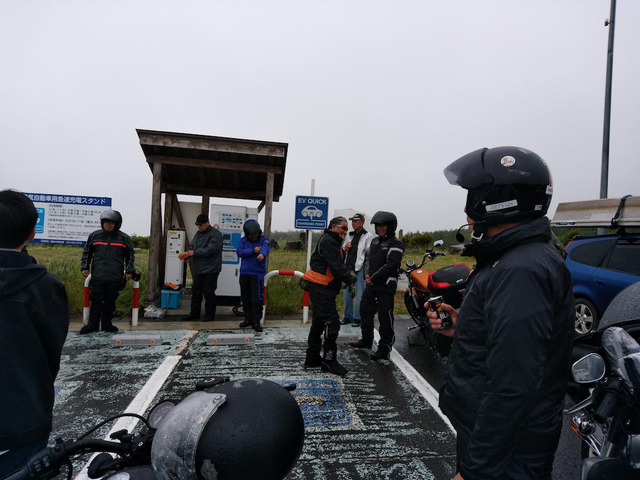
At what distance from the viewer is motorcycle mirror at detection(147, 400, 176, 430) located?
132 cm

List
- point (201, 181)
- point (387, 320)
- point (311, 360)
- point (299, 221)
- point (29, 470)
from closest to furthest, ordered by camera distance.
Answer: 1. point (29, 470)
2. point (311, 360)
3. point (387, 320)
4. point (299, 221)
5. point (201, 181)

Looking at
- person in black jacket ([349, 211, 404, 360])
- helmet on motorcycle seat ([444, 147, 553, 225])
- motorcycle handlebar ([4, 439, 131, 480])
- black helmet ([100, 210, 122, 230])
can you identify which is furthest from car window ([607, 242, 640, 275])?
black helmet ([100, 210, 122, 230])

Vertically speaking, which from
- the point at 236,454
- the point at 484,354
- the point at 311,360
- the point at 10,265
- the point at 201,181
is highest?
the point at 201,181

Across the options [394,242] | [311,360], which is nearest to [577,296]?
[394,242]

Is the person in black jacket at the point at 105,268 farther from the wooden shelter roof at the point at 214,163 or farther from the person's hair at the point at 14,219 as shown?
the person's hair at the point at 14,219

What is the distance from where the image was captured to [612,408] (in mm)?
1657

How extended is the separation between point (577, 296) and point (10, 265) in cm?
842

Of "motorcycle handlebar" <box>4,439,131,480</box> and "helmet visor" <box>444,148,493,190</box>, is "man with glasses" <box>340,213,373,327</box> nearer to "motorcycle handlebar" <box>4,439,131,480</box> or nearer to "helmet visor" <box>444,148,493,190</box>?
"helmet visor" <box>444,148,493,190</box>

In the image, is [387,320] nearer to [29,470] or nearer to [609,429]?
[609,429]

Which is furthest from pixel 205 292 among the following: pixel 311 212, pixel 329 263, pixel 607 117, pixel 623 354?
pixel 607 117

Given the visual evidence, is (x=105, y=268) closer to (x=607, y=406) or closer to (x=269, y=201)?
(x=269, y=201)

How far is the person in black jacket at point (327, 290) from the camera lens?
4766 mm

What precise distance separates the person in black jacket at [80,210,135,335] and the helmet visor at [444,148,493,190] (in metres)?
6.21

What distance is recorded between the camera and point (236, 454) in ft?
3.27
